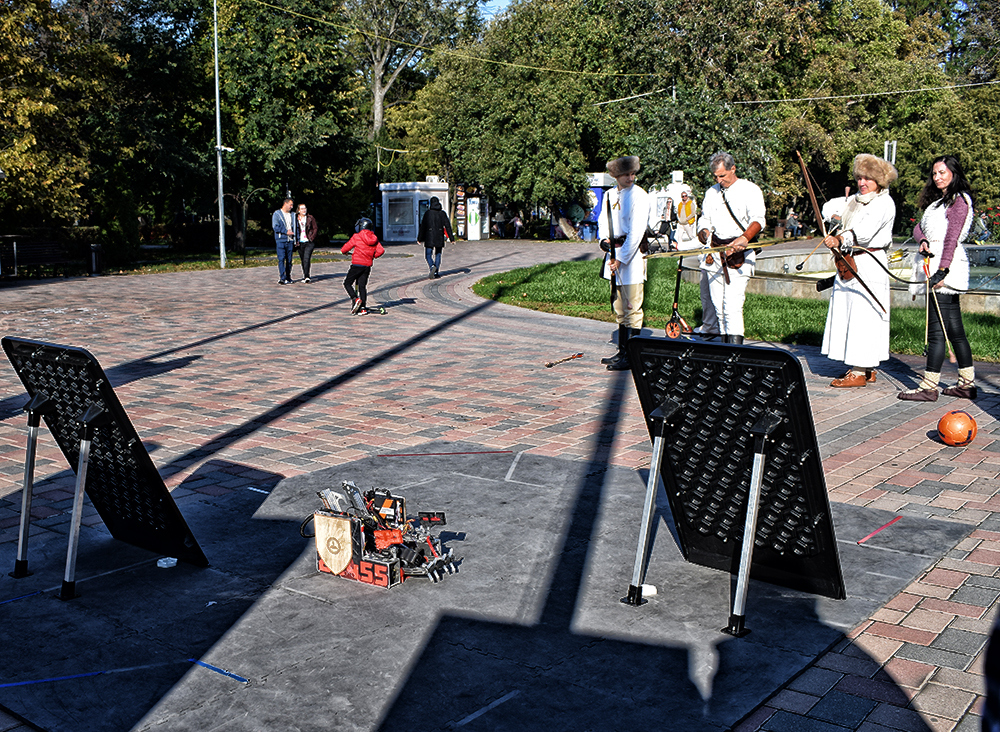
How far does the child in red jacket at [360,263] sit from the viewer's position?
1470 centimetres

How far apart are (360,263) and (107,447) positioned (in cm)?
1074

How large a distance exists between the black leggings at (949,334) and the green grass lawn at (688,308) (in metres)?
2.56

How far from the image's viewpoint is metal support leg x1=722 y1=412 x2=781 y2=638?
3.42 m

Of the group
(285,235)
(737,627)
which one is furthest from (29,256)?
(737,627)

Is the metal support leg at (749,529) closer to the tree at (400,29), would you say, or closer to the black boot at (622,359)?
the black boot at (622,359)

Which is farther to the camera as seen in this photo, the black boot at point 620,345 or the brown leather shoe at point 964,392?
the black boot at point 620,345

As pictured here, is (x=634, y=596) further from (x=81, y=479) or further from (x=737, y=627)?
(x=81, y=479)

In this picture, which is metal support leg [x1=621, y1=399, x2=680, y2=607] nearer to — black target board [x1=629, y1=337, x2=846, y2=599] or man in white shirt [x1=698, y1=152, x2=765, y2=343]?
black target board [x1=629, y1=337, x2=846, y2=599]

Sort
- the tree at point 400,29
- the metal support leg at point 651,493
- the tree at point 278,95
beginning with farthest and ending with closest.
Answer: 1. the tree at point 400,29
2. the tree at point 278,95
3. the metal support leg at point 651,493

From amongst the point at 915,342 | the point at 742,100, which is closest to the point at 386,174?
the point at 742,100

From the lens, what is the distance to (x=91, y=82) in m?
25.0

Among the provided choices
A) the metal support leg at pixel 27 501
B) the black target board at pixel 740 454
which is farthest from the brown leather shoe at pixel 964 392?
the metal support leg at pixel 27 501

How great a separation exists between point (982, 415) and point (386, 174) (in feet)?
165

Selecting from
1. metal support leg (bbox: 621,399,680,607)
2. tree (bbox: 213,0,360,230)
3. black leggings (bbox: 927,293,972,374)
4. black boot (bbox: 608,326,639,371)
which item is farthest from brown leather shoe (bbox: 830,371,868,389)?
tree (bbox: 213,0,360,230)
